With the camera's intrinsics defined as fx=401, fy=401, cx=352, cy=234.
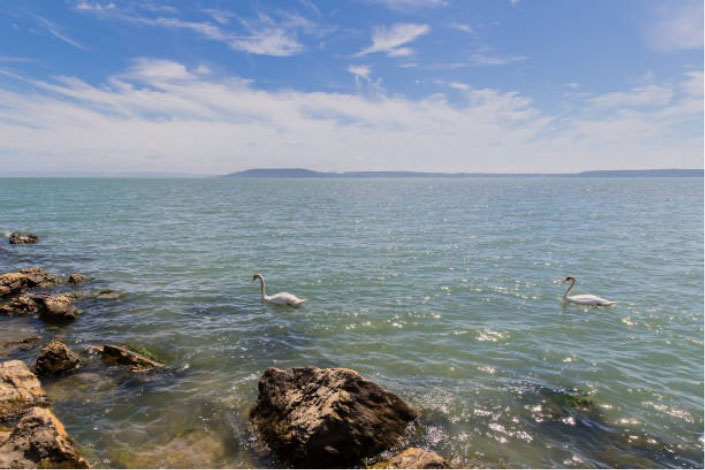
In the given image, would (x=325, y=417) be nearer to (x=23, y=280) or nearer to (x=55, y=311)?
(x=55, y=311)

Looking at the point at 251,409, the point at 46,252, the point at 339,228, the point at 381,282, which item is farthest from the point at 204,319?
the point at 339,228

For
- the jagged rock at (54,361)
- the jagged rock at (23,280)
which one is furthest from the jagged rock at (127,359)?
the jagged rock at (23,280)

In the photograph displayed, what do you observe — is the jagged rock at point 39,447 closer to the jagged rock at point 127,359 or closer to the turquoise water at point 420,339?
the turquoise water at point 420,339

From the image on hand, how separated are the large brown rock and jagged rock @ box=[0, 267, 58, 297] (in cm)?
1723

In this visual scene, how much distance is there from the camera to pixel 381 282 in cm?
2200

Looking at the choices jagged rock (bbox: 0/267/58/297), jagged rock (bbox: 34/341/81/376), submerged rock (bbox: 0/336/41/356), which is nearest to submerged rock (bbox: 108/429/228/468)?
jagged rock (bbox: 34/341/81/376)

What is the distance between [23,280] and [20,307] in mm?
4489

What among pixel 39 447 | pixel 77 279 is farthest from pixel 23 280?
pixel 39 447

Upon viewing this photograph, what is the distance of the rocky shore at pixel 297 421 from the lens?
7.28 meters

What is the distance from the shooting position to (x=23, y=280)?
20.4 meters

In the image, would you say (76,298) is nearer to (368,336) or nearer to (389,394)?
(368,336)

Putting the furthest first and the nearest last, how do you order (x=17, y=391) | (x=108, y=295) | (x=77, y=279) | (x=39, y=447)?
(x=77, y=279) → (x=108, y=295) → (x=17, y=391) → (x=39, y=447)

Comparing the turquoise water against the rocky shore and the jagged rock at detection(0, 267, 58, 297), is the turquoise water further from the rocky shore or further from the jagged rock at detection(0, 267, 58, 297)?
the jagged rock at detection(0, 267, 58, 297)

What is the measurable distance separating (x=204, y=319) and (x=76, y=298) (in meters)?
7.20
